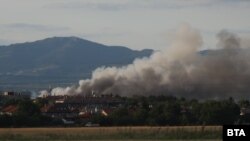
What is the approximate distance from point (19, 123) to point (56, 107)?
3838cm

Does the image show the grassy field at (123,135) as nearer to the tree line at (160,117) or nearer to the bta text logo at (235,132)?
the tree line at (160,117)

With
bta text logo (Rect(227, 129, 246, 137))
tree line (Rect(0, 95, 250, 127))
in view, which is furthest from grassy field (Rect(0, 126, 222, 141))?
bta text logo (Rect(227, 129, 246, 137))

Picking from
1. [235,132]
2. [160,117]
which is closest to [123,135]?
[160,117]

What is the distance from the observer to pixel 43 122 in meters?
80.7

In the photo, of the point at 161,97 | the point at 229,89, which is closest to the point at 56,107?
the point at 161,97

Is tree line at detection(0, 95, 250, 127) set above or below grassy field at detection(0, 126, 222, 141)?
above

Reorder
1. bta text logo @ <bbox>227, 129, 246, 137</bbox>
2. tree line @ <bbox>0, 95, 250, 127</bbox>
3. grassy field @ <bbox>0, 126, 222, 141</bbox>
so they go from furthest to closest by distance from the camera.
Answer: tree line @ <bbox>0, 95, 250, 127</bbox>, grassy field @ <bbox>0, 126, 222, 141</bbox>, bta text logo @ <bbox>227, 129, 246, 137</bbox>

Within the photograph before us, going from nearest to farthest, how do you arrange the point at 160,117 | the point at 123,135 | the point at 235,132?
the point at 235,132, the point at 123,135, the point at 160,117

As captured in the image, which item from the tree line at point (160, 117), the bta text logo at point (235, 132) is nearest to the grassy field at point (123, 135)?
the tree line at point (160, 117)

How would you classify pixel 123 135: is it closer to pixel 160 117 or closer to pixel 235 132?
pixel 160 117

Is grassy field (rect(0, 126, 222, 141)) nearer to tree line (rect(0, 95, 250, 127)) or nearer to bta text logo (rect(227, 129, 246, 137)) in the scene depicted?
tree line (rect(0, 95, 250, 127))

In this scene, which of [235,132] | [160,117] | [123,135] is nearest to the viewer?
[235,132]

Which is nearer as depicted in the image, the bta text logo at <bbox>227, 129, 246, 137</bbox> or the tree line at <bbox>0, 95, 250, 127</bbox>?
the bta text logo at <bbox>227, 129, 246, 137</bbox>

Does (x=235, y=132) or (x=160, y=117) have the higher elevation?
(x=160, y=117)
